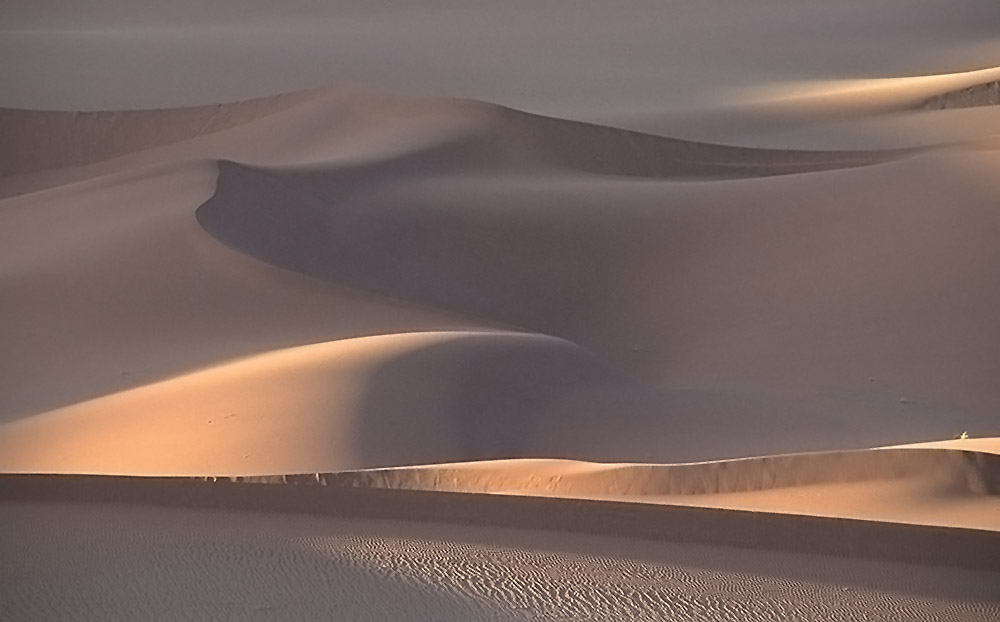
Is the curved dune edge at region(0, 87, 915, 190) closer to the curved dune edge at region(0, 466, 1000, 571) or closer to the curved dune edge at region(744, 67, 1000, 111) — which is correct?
the curved dune edge at region(744, 67, 1000, 111)

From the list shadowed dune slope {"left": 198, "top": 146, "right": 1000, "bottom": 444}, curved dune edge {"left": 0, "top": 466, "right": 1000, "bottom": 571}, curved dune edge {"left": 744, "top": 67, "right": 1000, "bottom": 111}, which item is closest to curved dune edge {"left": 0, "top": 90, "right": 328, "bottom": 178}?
shadowed dune slope {"left": 198, "top": 146, "right": 1000, "bottom": 444}

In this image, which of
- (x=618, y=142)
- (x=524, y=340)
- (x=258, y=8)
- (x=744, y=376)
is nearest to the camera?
(x=524, y=340)

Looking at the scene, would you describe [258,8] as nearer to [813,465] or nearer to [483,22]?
[483,22]

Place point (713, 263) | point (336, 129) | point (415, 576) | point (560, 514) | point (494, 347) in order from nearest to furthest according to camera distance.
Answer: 1. point (415, 576)
2. point (560, 514)
3. point (494, 347)
4. point (713, 263)
5. point (336, 129)

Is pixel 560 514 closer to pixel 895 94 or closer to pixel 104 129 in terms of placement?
pixel 104 129

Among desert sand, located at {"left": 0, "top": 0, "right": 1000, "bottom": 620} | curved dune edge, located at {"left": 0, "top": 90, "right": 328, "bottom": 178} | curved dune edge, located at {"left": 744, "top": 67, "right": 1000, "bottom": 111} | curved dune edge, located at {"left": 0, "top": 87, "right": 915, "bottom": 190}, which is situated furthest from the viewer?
curved dune edge, located at {"left": 744, "top": 67, "right": 1000, "bottom": 111}

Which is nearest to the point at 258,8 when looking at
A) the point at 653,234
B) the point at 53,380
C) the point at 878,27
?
the point at 878,27

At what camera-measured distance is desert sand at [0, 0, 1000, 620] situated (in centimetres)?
309

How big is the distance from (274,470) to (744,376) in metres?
3.46

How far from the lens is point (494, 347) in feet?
19.3

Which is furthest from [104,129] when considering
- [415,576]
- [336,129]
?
[415,576]

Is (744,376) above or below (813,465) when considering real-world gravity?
below

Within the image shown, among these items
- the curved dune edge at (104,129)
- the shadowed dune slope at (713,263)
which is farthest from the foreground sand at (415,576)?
the curved dune edge at (104,129)

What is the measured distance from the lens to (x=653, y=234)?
28.4ft
